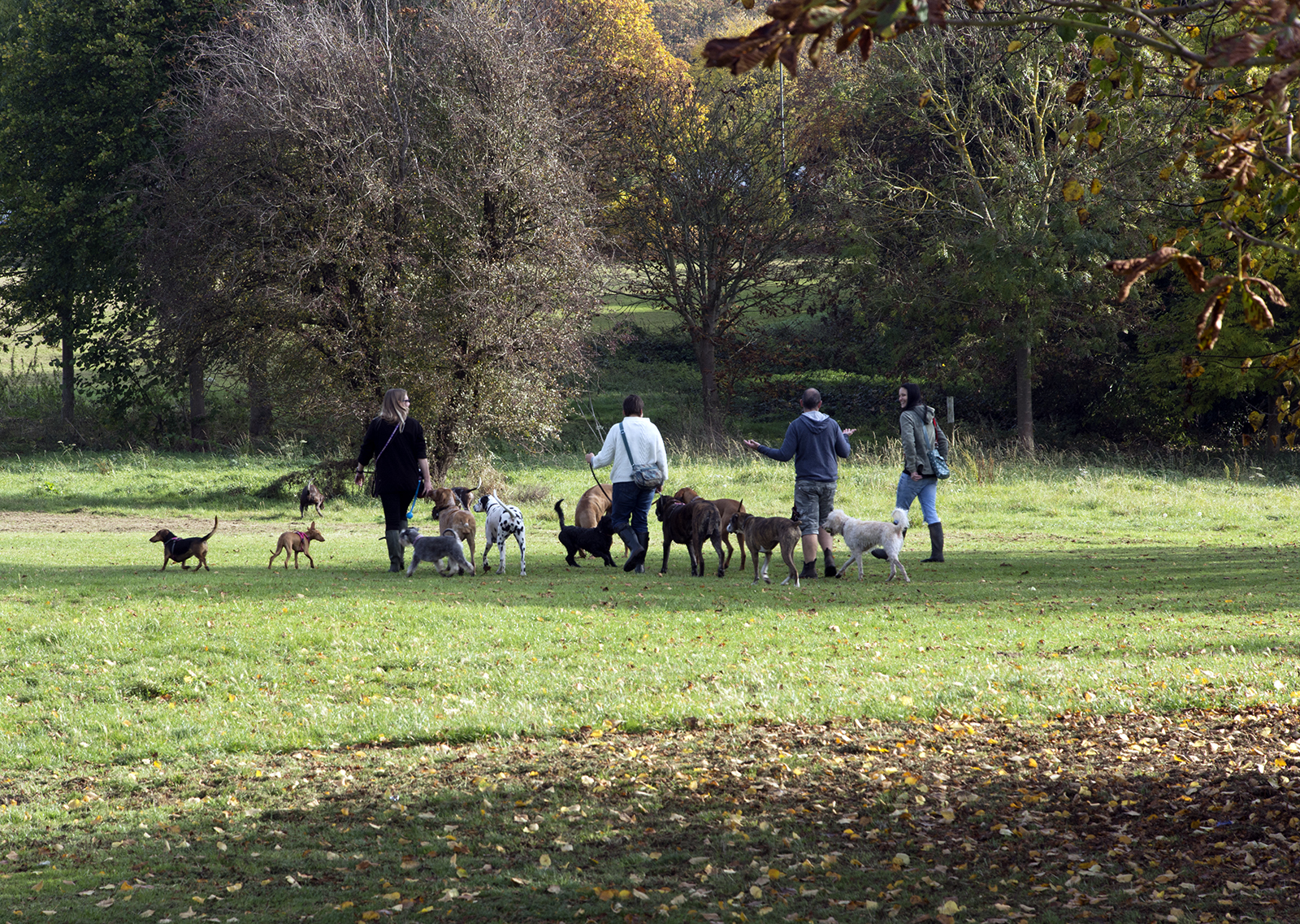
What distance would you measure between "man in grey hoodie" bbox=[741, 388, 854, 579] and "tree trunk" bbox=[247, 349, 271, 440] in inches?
580

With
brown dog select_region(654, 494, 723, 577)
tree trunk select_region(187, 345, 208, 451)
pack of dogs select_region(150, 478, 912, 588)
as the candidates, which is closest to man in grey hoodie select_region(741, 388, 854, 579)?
pack of dogs select_region(150, 478, 912, 588)

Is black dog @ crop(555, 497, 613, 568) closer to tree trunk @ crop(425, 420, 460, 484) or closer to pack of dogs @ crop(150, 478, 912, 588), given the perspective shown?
pack of dogs @ crop(150, 478, 912, 588)

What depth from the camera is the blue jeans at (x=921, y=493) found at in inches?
616

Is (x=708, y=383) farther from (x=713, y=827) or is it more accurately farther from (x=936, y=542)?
(x=713, y=827)

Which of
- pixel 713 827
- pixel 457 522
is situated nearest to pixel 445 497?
pixel 457 522

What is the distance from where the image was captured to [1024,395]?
1411 inches

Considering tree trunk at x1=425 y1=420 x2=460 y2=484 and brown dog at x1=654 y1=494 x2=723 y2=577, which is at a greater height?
tree trunk at x1=425 y1=420 x2=460 y2=484

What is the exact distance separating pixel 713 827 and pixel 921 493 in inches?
412

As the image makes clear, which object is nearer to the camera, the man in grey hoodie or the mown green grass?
the mown green grass

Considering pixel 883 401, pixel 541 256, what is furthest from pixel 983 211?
pixel 541 256

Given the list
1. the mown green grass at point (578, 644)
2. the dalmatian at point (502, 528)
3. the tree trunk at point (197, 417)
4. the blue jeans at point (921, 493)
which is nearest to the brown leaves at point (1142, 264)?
the mown green grass at point (578, 644)

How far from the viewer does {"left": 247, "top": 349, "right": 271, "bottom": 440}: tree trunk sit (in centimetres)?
2527

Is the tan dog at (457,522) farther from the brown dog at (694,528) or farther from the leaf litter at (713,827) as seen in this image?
the leaf litter at (713,827)

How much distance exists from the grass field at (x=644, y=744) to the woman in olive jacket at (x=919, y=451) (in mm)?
1191
